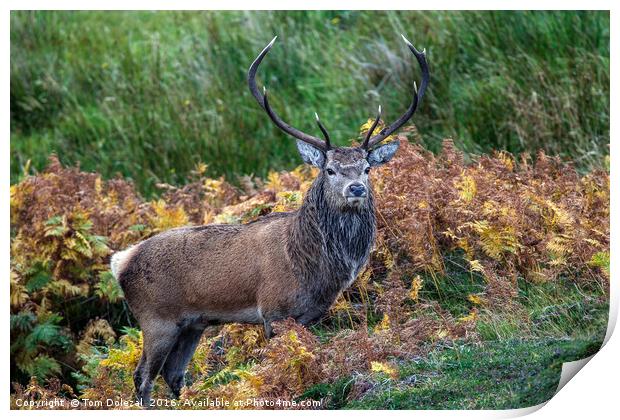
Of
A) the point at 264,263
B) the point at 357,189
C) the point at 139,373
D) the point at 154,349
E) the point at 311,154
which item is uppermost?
the point at 311,154

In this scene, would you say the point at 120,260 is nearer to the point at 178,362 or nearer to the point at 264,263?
the point at 178,362

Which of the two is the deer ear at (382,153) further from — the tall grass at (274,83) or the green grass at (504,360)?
the tall grass at (274,83)

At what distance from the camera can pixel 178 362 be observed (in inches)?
255

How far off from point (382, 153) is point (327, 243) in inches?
23.5

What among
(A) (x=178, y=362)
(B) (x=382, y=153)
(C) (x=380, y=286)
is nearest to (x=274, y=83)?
(C) (x=380, y=286)

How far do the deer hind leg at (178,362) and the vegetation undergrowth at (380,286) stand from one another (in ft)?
0.47

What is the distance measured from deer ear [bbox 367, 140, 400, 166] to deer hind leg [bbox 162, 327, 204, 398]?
1435mm

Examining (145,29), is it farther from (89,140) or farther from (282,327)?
(282,327)

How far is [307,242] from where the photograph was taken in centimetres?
615

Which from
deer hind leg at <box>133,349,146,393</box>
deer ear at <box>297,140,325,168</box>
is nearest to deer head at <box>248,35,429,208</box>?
deer ear at <box>297,140,325,168</box>

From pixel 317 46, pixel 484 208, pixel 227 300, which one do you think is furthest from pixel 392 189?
pixel 317 46

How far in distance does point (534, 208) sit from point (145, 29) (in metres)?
5.58

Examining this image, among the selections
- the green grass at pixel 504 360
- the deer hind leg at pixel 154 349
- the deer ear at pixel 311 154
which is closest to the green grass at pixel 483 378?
the green grass at pixel 504 360

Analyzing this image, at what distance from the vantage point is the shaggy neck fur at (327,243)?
6.08 metres
